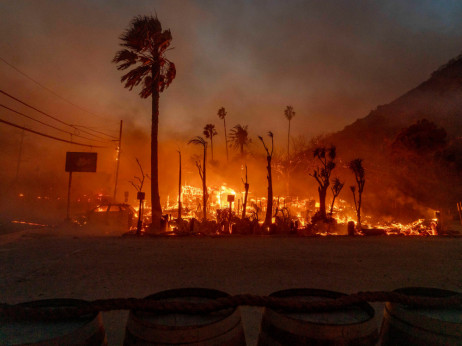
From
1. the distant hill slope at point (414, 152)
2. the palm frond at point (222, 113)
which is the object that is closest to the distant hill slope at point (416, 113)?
the distant hill slope at point (414, 152)

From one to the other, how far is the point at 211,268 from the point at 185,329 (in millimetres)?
5555

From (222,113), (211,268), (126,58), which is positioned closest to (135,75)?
(126,58)

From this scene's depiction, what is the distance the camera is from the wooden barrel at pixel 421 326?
1573 millimetres

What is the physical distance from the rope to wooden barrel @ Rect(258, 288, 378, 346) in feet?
0.14

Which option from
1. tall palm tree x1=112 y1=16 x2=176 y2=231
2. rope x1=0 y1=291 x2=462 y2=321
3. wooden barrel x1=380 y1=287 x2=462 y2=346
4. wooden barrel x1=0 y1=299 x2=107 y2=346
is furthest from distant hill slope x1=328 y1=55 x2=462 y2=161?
wooden barrel x1=0 y1=299 x2=107 y2=346

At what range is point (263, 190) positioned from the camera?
50.8m

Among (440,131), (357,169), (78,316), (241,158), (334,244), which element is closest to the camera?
(78,316)

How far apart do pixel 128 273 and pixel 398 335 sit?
5701 mm

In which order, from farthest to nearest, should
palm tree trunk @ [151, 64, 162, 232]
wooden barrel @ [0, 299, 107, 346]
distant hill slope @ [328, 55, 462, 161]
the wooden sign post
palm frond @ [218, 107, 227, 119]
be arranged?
1. palm frond @ [218, 107, 227, 119]
2. distant hill slope @ [328, 55, 462, 161]
3. the wooden sign post
4. palm tree trunk @ [151, 64, 162, 232]
5. wooden barrel @ [0, 299, 107, 346]

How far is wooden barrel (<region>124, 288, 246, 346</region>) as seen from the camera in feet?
4.81

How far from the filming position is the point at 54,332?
1.47 meters

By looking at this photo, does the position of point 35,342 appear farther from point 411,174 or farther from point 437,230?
point 411,174

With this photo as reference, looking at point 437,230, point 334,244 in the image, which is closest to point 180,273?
point 334,244

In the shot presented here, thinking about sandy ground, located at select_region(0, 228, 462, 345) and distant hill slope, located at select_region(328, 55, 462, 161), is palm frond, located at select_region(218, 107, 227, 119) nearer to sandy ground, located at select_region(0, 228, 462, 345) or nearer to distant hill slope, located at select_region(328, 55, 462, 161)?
distant hill slope, located at select_region(328, 55, 462, 161)
